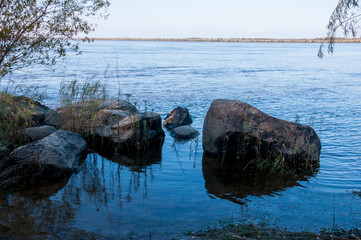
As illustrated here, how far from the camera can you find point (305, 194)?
7.70 m

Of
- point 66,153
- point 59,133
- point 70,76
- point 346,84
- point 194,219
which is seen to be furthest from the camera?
point 70,76

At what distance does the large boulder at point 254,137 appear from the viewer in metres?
9.38

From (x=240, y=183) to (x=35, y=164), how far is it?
5.01 metres

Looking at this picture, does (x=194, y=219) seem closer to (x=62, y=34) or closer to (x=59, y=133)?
(x=59, y=133)

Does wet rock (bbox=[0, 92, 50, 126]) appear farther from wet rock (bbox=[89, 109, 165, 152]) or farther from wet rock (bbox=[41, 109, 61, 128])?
wet rock (bbox=[89, 109, 165, 152])

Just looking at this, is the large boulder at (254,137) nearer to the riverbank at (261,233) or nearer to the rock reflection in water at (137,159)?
the rock reflection in water at (137,159)

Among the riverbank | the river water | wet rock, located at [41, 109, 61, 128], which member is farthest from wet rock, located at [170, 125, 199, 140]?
the riverbank

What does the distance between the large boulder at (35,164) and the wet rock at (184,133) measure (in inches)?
191

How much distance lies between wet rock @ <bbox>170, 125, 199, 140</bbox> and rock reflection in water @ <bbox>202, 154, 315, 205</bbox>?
10.5 feet

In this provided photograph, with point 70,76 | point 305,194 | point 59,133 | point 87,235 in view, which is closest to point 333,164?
point 305,194

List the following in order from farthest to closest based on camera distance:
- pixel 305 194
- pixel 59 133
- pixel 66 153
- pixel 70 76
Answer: pixel 70 76, pixel 59 133, pixel 66 153, pixel 305 194

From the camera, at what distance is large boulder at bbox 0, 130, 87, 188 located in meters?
7.82

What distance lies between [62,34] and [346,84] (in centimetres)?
2347

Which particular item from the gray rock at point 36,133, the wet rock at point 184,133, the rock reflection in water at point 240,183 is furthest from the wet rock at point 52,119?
the rock reflection in water at point 240,183
